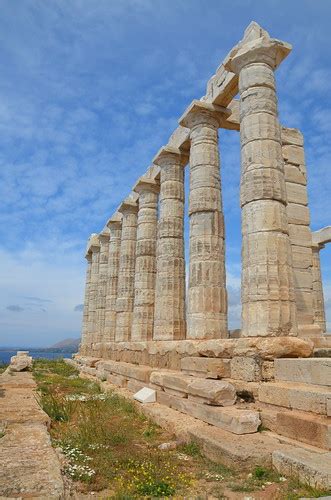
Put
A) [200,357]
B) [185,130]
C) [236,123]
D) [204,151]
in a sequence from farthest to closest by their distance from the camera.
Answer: [185,130], [236,123], [204,151], [200,357]

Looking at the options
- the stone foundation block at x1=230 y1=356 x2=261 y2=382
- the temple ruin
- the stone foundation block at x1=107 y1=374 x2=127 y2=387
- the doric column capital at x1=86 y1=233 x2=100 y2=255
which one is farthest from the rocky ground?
the doric column capital at x1=86 y1=233 x2=100 y2=255

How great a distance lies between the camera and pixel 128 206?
876 inches

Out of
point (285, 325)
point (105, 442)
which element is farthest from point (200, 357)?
point (105, 442)

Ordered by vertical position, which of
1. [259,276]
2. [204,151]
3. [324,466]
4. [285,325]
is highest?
[204,151]

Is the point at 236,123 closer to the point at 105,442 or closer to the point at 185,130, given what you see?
the point at 185,130

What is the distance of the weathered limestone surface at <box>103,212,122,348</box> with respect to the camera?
23.7 metres

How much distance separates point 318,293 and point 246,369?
15020 millimetres

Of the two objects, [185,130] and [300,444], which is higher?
[185,130]

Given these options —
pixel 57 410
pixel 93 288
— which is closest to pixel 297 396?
pixel 57 410

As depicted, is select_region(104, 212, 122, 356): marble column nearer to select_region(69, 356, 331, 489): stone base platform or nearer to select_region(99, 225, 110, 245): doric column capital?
select_region(99, 225, 110, 245): doric column capital

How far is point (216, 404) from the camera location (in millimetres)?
7758

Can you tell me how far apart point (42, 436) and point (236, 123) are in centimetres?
1244

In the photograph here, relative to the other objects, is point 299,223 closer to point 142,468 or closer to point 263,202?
point 263,202

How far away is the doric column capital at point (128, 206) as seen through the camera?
22.0 meters
